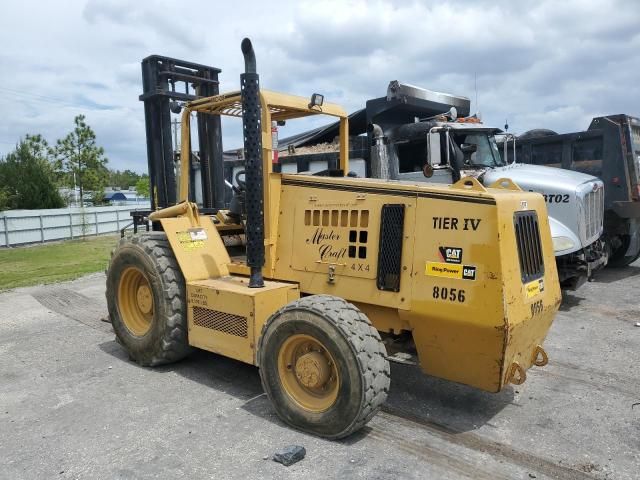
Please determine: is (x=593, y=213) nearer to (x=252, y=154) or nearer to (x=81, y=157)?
(x=252, y=154)

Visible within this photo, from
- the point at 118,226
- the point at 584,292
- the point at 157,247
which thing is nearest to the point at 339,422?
the point at 157,247

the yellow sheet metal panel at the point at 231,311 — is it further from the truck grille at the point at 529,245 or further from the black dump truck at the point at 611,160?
the black dump truck at the point at 611,160

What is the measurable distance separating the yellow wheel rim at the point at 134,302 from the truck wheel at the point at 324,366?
1964mm

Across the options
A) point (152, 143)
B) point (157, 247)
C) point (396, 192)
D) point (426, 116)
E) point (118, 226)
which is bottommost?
point (118, 226)

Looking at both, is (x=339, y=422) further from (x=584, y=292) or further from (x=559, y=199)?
(x=584, y=292)

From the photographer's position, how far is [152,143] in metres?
6.70

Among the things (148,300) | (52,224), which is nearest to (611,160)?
(148,300)

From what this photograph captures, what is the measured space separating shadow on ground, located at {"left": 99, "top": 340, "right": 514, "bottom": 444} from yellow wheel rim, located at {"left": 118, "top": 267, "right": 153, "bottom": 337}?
1.35 feet

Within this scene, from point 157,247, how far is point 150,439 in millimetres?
2004

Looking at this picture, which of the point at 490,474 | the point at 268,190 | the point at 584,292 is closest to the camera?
the point at 490,474

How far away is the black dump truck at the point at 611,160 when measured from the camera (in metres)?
10.4

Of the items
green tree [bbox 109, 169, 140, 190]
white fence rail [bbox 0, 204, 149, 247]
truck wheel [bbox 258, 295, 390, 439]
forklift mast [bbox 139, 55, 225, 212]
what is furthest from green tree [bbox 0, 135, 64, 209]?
green tree [bbox 109, 169, 140, 190]

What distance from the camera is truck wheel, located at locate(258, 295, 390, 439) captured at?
149 inches

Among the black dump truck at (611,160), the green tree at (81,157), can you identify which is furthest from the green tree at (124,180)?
the black dump truck at (611,160)
